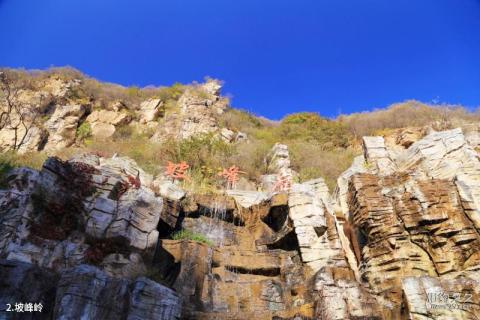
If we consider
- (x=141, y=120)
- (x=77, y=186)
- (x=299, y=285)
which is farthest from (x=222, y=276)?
(x=141, y=120)

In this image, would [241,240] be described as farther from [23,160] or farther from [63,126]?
[63,126]

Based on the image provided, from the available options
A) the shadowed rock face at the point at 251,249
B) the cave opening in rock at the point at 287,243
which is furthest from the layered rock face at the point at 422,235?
the cave opening in rock at the point at 287,243

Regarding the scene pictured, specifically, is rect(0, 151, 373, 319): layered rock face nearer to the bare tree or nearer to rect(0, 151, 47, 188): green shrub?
rect(0, 151, 47, 188): green shrub

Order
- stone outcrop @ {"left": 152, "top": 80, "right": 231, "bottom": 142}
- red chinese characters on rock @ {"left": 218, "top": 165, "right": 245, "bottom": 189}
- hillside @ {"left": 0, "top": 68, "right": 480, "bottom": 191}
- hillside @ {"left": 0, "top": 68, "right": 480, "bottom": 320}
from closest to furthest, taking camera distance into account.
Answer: hillside @ {"left": 0, "top": 68, "right": 480, "bottom": 320} → red chinese characters on rock @ {"left": 218, "top": 165, "right": 245, "bottom": 189} → hillside @ {"left": 0, "top": 68, "right": 480, "bottom": 191} → stone outcrop @ {"left": 152, "top": 80, "right": 231, "bottom": 142}

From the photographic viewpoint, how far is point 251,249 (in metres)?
11.0

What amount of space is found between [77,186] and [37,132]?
10.7 m

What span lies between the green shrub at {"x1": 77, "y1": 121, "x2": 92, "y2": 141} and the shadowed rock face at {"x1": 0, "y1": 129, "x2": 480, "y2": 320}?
875 cm

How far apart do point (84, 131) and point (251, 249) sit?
12.6 metres

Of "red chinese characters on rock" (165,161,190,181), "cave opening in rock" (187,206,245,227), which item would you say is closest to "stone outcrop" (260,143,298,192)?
"cave opening in rock" (187,206,245,227)

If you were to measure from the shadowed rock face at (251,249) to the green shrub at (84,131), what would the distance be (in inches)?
344

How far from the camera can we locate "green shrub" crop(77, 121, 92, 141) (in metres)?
19.1

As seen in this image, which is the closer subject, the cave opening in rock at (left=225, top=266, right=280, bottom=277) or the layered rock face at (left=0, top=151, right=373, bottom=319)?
the layered rock face at (left=0, top=151, right=373, bottom=319)

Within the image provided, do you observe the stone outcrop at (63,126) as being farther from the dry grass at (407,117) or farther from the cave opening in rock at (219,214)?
the dry grass at (407,117)

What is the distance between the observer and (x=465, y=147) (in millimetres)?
10562
